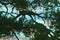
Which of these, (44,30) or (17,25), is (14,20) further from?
(44,30)

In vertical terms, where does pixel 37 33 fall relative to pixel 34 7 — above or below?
below

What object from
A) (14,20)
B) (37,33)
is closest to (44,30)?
(37,33)

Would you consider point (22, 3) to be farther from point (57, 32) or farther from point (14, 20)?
point (57, 32)

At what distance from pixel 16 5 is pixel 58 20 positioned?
1.48m

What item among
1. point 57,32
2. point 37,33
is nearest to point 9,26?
point 37,33

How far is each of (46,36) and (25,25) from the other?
2.69 feet

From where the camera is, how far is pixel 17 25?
10.5 m

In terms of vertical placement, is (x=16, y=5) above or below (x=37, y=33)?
above

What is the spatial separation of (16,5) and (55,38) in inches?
65.5

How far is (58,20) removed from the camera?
10.8 metres

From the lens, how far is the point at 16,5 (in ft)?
34.8

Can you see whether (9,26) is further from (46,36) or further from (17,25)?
(46,36)

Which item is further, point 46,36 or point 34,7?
point 34,7

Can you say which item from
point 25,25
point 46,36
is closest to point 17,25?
point 25,25
